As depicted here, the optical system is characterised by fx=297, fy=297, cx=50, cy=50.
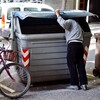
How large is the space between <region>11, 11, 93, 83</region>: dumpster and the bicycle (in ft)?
1.03

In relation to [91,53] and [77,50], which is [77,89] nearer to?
[77,50]

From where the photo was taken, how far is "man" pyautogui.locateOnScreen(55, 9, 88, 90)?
246 inches

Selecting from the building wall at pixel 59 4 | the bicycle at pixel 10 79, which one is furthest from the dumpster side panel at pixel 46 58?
the building wall at pixel 59 4

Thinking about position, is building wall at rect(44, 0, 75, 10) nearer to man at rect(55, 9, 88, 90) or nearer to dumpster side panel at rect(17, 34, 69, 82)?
dumpster side panel at rect(17, 34, 69, 82)

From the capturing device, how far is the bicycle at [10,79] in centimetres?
579

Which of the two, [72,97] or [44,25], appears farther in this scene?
[44,25]

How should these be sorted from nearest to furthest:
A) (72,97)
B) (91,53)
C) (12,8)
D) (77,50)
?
(72,97)
(77,50)
(91,53)
(12,8)

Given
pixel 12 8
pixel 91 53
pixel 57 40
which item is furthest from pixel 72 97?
pixel 12 8

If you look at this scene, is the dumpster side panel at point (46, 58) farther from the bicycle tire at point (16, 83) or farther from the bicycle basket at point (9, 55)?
the bicycle basket at point (9, 55)

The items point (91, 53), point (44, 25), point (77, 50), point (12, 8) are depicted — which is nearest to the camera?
point (77, 50)

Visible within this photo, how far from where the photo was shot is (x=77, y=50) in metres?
6.28

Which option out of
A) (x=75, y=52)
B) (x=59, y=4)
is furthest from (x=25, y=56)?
(x=59, y=4)

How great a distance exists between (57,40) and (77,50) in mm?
516

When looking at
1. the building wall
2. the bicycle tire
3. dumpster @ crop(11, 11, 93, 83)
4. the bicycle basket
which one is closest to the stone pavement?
the bicycle tire
